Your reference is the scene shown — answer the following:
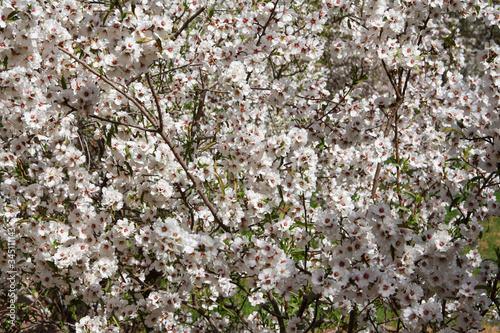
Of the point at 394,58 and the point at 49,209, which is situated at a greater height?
the point at 394,58

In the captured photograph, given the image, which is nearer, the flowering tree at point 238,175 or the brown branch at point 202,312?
the flowering tree at point 238,175

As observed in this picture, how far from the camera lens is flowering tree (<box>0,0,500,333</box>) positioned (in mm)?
2496

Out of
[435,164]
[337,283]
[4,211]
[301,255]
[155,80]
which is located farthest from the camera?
[155,80]

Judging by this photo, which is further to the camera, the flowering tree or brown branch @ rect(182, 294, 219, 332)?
brown branch @ rect(182, 294, 219, 332)

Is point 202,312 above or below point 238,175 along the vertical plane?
below

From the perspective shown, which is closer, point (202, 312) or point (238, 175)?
point (238, 175)

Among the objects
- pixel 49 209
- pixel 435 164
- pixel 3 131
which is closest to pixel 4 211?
pixel 49 209

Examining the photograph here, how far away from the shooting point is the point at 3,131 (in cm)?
329

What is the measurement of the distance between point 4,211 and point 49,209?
1.01 feet

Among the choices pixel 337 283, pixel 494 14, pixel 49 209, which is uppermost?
pixel 494 14

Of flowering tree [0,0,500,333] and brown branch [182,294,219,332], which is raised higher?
flowering tree [0,0,500,333]

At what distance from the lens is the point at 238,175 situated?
128 inches

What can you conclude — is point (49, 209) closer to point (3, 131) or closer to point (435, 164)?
point (3, 131)

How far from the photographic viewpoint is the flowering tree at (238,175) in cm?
250
